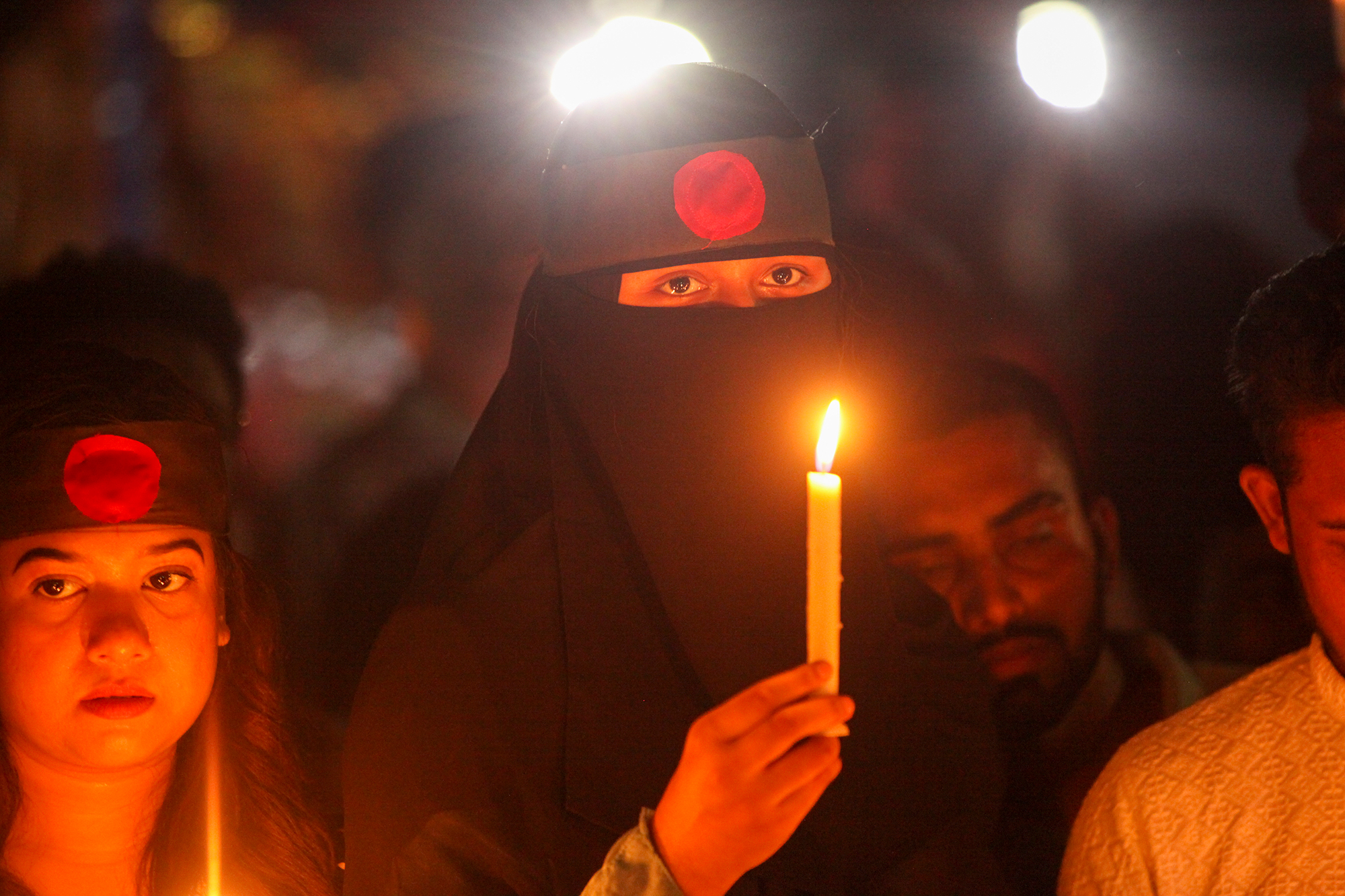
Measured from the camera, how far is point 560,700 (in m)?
1.93

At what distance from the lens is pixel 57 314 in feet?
6.88

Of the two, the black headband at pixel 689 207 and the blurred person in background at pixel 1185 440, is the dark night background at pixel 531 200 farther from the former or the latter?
the black headband at pixel 689 207

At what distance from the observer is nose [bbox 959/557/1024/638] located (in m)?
2.32

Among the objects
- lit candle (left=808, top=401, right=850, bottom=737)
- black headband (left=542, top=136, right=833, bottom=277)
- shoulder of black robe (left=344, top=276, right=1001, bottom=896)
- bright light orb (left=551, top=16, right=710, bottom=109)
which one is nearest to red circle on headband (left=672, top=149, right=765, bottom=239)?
black headband (left=542, top=136, right=833, bottom=277)

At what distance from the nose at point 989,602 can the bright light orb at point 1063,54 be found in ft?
2.98

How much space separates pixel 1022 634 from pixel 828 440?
3.60 feet

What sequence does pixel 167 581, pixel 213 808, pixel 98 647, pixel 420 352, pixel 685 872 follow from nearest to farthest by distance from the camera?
1. pixel 685 872
2. pixel 98 647
3. pixel 167 581
4. pixel 213 808
5. pixel 420 352

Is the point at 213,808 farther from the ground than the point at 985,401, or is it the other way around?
the point at 985,401

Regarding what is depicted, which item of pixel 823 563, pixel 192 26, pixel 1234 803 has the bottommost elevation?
pixel 1234 803

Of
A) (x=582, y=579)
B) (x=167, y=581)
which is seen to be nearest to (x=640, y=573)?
(x=582, y=579)

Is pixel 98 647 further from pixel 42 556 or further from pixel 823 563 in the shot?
pixel 823 563

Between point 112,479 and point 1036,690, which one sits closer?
point 112,479

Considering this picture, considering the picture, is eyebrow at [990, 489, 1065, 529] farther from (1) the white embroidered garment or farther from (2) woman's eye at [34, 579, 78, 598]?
(2) woman's eye at [34, 579, 78, 598]

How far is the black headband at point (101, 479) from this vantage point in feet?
5.64
